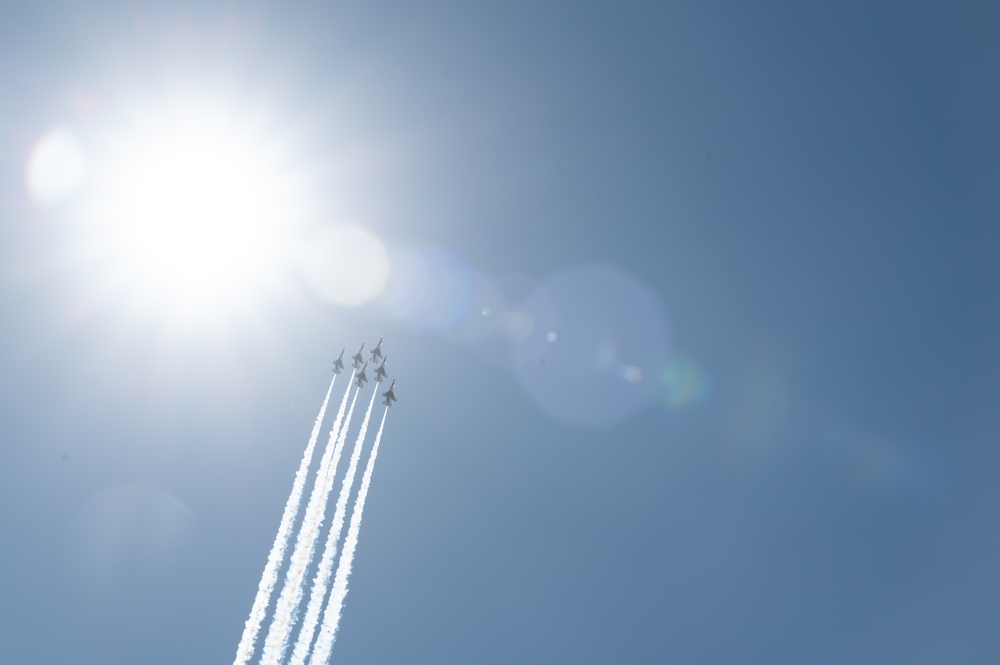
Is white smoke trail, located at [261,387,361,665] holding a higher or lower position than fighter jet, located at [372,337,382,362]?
lower

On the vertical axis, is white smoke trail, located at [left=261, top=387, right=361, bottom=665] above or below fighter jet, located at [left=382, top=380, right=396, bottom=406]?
below

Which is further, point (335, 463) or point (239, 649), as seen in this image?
point (335, 463)

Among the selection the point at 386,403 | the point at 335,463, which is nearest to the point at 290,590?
the point at 335,463

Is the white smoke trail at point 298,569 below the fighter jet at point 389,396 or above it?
below

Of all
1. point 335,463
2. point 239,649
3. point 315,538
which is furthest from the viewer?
point 335,463

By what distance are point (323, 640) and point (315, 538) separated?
10.5 metres

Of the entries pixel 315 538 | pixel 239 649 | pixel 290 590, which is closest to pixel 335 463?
pixel 315 538

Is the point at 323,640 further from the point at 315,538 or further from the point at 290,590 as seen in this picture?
the point at 315,538

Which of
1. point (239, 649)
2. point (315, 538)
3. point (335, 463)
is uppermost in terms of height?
point (335, 463)

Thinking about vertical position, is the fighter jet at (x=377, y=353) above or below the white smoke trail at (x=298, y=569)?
above

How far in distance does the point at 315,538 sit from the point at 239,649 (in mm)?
12199

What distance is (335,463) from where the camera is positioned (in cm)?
7894

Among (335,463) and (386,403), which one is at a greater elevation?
(386,403)

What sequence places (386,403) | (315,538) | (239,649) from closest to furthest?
(239,649) < (315,538) < (386,403)
